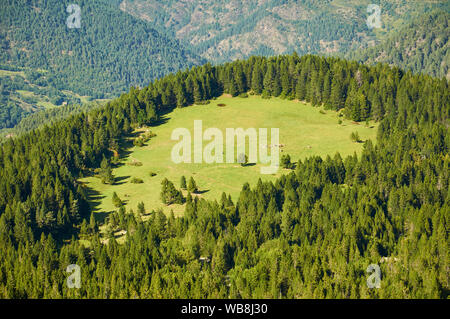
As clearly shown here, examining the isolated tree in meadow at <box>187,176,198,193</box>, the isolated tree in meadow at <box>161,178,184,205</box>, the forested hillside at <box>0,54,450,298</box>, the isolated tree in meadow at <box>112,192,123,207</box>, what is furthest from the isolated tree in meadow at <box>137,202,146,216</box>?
the isolated tree in meadow at <box>187,176,198,193</box>

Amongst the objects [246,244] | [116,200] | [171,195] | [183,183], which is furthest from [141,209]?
[246,244]

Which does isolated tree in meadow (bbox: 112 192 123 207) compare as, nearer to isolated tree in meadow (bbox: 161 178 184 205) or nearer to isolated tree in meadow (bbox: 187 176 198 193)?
isolated tree in meadow (bbox: 161 178 184 205)

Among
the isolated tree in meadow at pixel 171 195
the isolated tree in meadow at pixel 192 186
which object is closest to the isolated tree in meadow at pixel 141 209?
the isolated tree in meadow at pixel 171 195

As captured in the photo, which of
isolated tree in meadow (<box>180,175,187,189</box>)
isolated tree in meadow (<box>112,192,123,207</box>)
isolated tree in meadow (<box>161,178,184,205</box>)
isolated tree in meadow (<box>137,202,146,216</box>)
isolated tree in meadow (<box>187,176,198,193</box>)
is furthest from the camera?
isolated tree in meadow (<box>180,175,187,189</box>)

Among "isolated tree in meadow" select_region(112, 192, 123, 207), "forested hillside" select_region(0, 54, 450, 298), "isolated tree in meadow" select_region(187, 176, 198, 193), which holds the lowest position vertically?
"forested hillside" select_region(0, 54, 450, 298)

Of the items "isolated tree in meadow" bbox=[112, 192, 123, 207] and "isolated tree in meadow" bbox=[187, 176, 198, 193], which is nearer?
"isolated tree in meadow" bbox=[112, 192, 123, 207]

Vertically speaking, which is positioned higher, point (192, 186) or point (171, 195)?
point (192, 186)

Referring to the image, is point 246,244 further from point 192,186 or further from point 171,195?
point 192,186

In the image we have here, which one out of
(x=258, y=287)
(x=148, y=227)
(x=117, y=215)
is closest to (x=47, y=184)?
(x=117, y=215)

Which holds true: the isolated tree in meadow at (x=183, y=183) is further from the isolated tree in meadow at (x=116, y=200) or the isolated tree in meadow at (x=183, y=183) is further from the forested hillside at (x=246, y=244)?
the isolated tree in meadow at (x=116, y=200)

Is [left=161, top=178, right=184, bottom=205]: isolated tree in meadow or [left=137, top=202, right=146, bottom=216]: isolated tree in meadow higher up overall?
[left=161, top=178, right=184, bottom=205]: isolated tree in meadow

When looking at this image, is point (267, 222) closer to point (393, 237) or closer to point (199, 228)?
point (199, 228)
